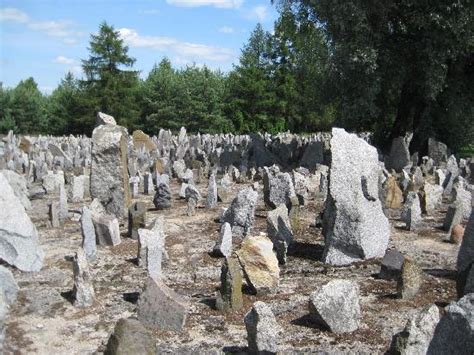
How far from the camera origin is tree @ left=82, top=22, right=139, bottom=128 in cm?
4584

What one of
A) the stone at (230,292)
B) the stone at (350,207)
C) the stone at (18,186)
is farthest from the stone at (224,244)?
the stone at (18,186)

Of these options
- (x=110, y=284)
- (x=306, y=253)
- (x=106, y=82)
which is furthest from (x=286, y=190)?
(x=106, y=82)

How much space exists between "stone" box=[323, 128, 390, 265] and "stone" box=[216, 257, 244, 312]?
204 cm

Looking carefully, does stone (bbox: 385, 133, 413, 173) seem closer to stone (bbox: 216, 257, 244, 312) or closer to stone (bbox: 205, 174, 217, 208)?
stone (bbox: 205, 174, 217, 208)

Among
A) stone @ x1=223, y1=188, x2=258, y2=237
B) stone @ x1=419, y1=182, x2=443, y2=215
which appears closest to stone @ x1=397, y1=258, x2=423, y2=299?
stone @ x1=223, y1=188, x2=258, y2=237

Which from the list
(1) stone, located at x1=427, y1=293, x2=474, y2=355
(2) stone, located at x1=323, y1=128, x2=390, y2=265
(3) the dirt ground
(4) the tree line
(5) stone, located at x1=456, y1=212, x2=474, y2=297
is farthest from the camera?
(4) the tree line

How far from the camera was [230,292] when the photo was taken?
6.29m

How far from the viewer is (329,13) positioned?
1667 cm

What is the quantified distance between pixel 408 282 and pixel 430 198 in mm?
5200

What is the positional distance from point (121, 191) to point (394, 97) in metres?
13.1

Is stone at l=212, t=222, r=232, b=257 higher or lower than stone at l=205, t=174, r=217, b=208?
lower

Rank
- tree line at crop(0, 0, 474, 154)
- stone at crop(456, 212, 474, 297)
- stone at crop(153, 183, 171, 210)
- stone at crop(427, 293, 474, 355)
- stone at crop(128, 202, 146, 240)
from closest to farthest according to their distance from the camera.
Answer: stone at crop(427, 293, 474, 355) < stone at crop(456, 212, 474, 297) < stone at crop(128, 202, 146, 240) < stone at crop(153, 183, 171, 210) < tree line at crop(0, 0, 474, 154)

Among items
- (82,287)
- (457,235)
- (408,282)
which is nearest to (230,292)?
(82,287)

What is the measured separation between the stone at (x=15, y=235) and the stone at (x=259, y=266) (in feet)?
9.09
